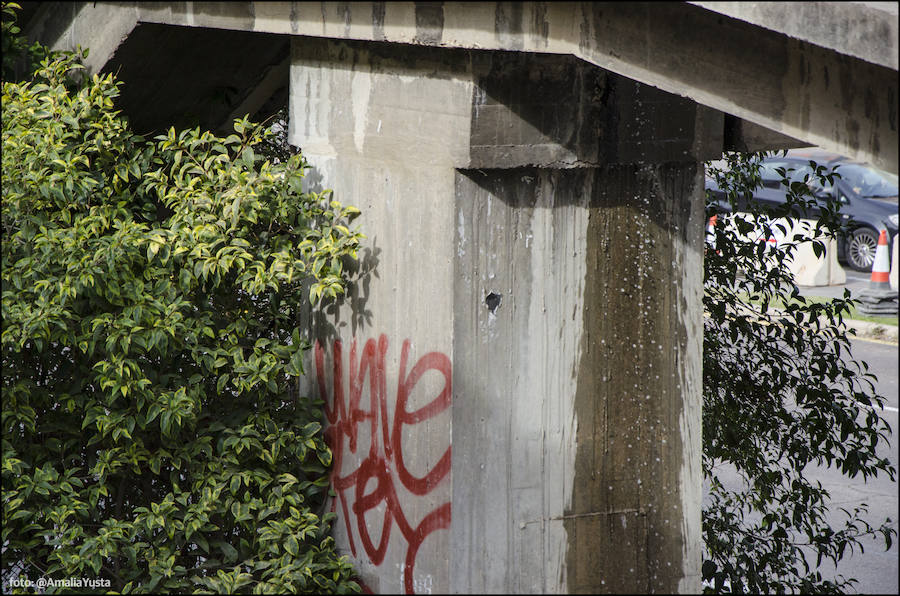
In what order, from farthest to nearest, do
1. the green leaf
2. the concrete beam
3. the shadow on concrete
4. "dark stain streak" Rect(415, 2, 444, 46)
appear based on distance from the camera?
the shadow on concrete → the green leaf → "dark stain streak" Rect(415, 2, 444, 46) → the concrete beam

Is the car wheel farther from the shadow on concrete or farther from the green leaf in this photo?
the green leaf

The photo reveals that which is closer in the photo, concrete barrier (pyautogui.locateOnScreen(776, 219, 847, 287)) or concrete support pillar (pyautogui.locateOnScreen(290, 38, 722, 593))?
concrete support pillar (pyautogui.locateOnScreen(290, 38, 722, 593))

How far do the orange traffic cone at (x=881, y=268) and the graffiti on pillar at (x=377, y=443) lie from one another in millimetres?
10294

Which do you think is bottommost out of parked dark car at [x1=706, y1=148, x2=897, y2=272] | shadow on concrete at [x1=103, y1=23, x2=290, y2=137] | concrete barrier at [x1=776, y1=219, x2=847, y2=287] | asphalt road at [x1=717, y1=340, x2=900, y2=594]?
asphalt road at [x1=717, y1=340, x2=900, y2=594]

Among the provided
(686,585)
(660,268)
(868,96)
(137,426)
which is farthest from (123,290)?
(868,96)

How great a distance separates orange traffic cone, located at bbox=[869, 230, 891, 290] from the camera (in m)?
12.6

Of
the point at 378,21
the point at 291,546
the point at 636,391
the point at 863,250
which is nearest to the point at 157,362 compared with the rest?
the point at 291,546

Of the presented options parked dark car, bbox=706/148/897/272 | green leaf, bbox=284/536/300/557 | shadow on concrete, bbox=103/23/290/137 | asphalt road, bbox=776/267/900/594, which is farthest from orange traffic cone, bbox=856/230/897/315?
green leaf, bbox=284/536/300/557

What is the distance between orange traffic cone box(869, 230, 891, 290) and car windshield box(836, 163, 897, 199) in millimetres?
3581

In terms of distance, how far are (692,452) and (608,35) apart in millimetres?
1643

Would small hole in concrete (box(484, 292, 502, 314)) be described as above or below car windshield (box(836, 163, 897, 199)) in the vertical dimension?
below

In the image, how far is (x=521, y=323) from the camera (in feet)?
11.7

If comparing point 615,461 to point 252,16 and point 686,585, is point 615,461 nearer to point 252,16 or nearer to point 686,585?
point 686,585

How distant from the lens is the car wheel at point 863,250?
15320mm
